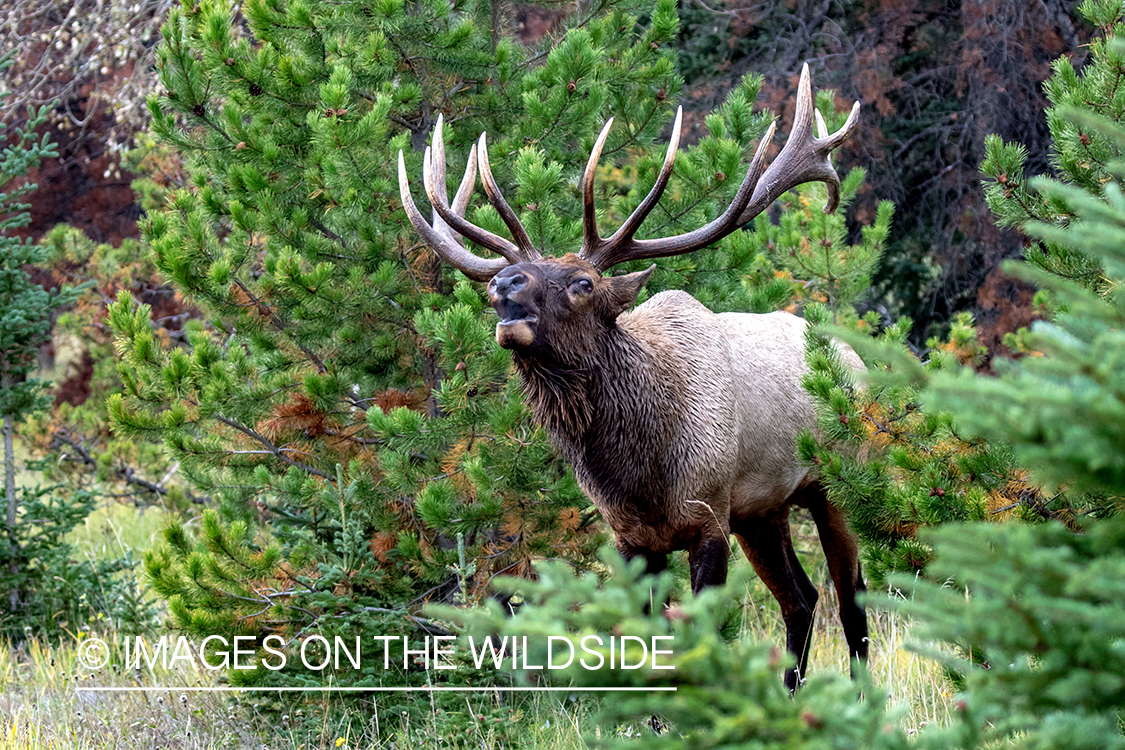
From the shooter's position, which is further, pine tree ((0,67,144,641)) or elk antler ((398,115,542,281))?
pine tree ((0,67,144,641))

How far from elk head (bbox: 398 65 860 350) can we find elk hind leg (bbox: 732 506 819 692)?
1390 millimetres

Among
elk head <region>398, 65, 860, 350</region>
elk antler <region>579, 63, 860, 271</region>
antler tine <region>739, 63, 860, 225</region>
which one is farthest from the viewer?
antler tine <region>739, 63, 860, 225</region>

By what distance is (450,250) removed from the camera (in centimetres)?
423

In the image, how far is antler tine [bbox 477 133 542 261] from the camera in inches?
156

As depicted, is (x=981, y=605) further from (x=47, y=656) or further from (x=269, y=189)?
(x=47, y=656)

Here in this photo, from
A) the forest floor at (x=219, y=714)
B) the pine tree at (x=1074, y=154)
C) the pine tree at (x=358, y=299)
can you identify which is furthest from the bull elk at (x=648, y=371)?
the pine tree at (x=1074, y=154)

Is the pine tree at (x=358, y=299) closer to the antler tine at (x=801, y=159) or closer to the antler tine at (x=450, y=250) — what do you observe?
the antler tine at (x=450, y=250)

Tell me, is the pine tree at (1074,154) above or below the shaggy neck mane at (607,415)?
above

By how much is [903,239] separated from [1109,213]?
8.81 m

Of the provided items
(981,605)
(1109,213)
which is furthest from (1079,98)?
(981,605)

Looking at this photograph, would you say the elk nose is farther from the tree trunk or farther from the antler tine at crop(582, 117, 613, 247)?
the tree trunk

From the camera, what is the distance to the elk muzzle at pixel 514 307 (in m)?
3.55

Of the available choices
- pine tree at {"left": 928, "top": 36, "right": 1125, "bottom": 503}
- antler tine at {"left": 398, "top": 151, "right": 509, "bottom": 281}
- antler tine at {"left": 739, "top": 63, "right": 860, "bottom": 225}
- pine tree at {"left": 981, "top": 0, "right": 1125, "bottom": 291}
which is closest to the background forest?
pine tree at {"left": 981, "top": 0, "right": 1125, "bottom": 291}

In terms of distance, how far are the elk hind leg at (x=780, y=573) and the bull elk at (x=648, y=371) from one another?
0.78 ft
